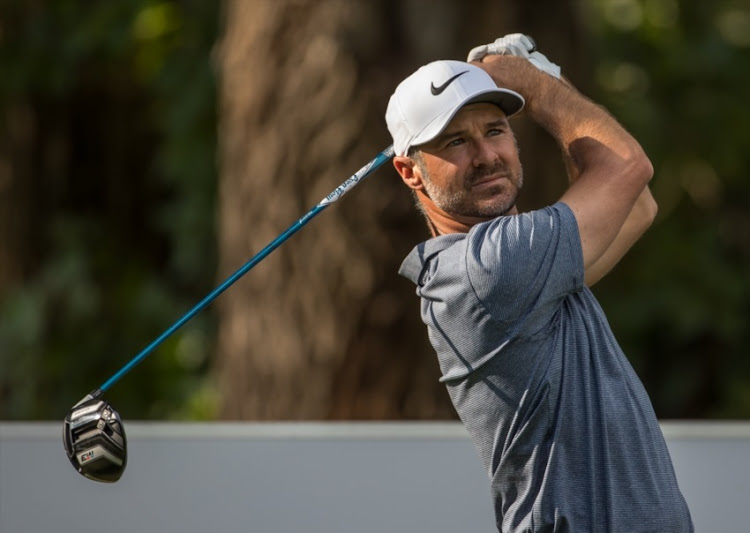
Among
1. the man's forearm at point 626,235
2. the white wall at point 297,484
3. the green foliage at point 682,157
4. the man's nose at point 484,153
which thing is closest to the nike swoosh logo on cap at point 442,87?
the man's nose at point 484,153

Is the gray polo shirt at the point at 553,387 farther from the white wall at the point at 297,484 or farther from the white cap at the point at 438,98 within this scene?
the white wall at the point at 297,484

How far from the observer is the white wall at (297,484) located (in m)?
3.49

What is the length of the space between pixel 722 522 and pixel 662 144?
540 centimetres

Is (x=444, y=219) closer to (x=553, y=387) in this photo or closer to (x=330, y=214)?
(x=553, y=387)

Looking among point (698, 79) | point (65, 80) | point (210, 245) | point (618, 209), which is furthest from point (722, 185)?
point (618, 209)

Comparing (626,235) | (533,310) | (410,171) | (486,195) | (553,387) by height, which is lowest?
(553,387)

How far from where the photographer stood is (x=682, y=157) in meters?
8.59

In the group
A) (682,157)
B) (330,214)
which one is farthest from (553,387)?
(682,157)

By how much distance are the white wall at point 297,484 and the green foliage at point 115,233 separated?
4251mm

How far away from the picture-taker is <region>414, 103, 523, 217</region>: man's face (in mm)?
2416

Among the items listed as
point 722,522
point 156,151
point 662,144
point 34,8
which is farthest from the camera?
point 156,151

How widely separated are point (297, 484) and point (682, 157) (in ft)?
18.1

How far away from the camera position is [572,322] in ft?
7.68

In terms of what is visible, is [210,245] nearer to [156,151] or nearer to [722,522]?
[156,151]
